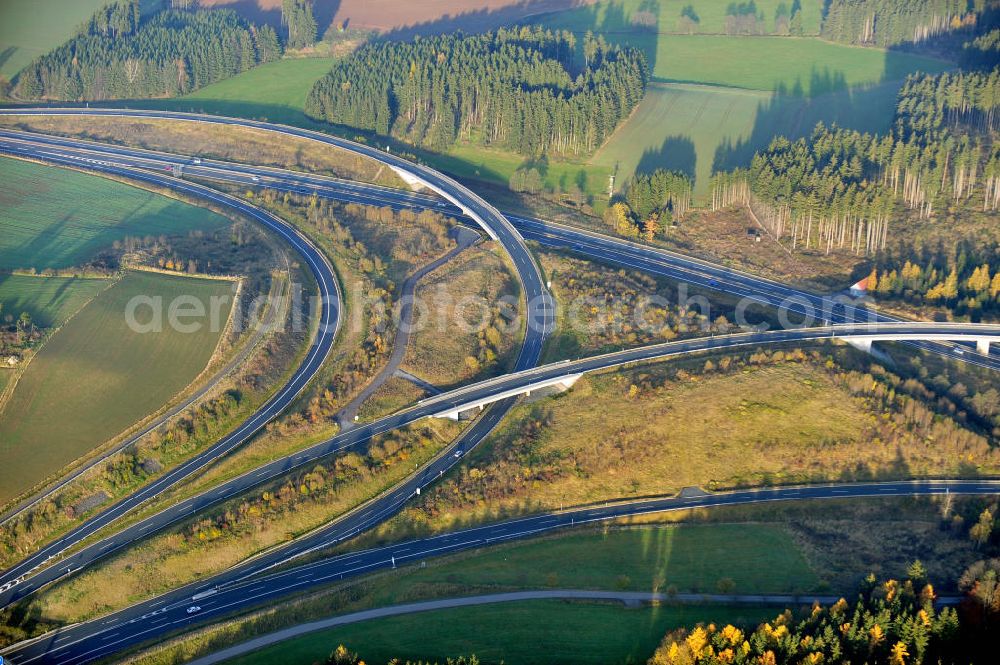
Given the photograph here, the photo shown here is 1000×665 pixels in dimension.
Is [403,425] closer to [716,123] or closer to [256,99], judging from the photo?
[716,123]

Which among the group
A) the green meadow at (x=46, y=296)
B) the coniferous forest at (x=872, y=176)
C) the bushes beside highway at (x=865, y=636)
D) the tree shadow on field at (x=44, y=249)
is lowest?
the bushes beside highway at (x=865, y=636)

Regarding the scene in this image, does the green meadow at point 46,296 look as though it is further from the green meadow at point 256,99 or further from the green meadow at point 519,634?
the green meadow at point 256,99

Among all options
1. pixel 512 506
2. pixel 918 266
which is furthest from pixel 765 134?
pixel 512 506

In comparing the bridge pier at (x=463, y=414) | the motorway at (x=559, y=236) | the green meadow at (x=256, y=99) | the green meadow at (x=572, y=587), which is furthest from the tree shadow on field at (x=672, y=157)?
the green meadow at (x=572, y=587)

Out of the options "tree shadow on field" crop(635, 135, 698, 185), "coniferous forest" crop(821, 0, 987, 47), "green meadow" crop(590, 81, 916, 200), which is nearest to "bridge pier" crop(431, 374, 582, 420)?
"green meadow" crop(590, 81, 916, 200)

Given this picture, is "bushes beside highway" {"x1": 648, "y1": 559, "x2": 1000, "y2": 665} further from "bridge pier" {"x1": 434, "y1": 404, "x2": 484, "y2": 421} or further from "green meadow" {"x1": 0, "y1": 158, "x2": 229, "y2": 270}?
"green meadow" {"x1": 0, "y1": 158, "x2": 229, "y2": 270}

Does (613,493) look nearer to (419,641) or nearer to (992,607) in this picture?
(419,641)
